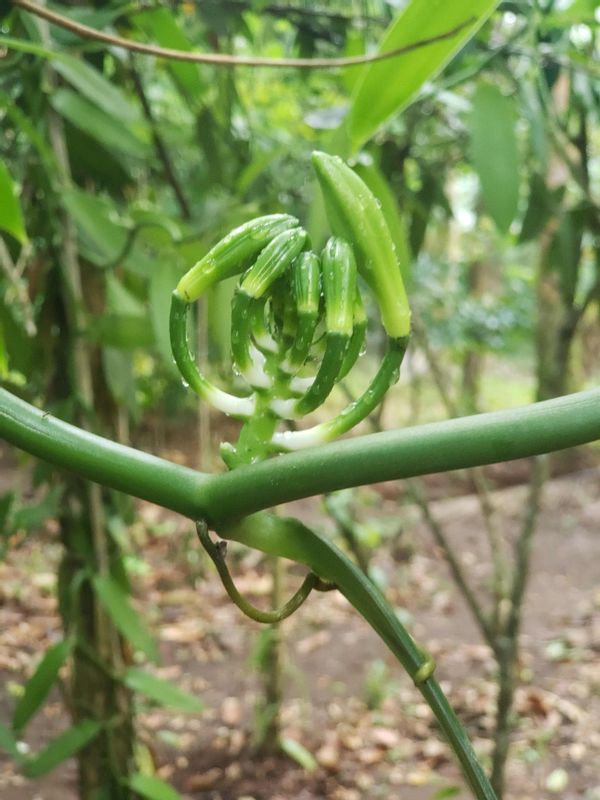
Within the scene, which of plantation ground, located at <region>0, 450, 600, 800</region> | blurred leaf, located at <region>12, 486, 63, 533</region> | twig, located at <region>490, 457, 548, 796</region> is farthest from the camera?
plantation ground, located at <region>0, 450, 600, 800</region>

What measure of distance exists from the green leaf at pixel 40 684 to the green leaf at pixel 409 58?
1.43 feet

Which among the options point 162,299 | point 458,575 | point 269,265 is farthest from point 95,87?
point 458,575

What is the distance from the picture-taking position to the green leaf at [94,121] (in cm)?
57

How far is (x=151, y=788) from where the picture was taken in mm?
612

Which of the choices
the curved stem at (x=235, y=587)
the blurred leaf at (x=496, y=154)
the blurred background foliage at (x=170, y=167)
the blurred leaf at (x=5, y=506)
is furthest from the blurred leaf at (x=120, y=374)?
the curved stem at (x=235, y=587)

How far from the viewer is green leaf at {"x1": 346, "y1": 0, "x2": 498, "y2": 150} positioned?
0.30 metres

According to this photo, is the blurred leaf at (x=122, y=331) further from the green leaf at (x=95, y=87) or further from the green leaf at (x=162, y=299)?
the green leaf at (x=95, y=87)

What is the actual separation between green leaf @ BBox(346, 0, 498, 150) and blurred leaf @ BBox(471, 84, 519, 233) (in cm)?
15

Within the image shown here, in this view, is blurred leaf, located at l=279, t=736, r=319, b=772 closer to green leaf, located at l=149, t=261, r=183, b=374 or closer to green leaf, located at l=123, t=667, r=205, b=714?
green leaf, located at l=123, t=667, r=205, b=714

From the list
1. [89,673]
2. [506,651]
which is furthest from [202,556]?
[89,673]

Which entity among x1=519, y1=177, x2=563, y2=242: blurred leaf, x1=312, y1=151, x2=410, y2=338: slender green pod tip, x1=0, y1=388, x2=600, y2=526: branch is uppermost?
x1=519, y1=177, x2=563, y2=242: blurred leaf

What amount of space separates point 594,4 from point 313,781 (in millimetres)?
1176

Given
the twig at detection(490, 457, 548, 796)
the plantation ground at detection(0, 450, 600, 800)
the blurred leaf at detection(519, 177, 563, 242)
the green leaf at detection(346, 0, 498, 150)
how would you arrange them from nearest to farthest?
the green leaf at detection(346, 0, 498, 150), the blurred leaf at detection(519, 177, 563, 242), the twig at detection(490, 457, 548, 796), the plantation ground at detection(0, 450, 600, 800)

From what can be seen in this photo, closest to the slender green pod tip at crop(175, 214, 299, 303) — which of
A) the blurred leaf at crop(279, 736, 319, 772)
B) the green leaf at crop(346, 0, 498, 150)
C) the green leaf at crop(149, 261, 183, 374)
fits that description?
the green leaf at crop(346, 0, 498, 150)
